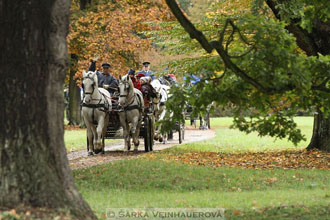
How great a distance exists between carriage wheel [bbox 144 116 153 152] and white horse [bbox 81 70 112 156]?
57.3 inches

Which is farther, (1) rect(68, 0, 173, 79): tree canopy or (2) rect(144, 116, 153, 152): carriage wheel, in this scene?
(1) rect(68, 0, 173, 79): tree canopy

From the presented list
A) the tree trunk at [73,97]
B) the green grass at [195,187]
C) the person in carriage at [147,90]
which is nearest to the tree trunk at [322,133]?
the green grass at [195,187]

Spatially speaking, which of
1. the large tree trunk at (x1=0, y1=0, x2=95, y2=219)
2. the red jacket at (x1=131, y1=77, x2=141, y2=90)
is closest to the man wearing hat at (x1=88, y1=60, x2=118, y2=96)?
the red jacket at (x1=131, y1=77, x2=141, y2=90)

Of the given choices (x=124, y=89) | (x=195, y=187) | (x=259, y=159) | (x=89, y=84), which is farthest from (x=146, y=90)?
(x=195, y=187)

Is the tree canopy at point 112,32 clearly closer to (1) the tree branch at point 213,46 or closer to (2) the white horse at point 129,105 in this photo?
(2) the white horse at point 129,105

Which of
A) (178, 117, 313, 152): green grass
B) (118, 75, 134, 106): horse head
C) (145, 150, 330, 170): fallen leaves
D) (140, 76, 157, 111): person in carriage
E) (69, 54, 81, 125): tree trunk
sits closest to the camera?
(145, 150, 330, 170): fallen leaves

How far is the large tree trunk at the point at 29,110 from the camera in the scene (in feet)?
23.2

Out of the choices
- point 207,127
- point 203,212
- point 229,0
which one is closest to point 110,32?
point 207,127

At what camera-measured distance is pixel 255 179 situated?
13.3 metres

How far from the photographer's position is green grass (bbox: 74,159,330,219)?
32.3 ft

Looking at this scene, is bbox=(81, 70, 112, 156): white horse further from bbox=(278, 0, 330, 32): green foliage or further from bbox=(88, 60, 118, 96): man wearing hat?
bbox=(278, 0, 330, 32): green foliage

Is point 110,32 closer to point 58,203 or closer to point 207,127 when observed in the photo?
point 207,127

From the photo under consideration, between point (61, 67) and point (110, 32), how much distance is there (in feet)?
91.4

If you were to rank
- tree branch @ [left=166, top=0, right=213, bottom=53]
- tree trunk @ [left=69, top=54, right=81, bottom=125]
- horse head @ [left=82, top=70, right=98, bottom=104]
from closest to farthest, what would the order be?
tree branch @ [left=166, top=0, right=213, bottom=53] < horse head @ [left=82, top=70, right=98, bottom=104] < tree trunk @ [left=69, top=54, right=81, bottom=125]
